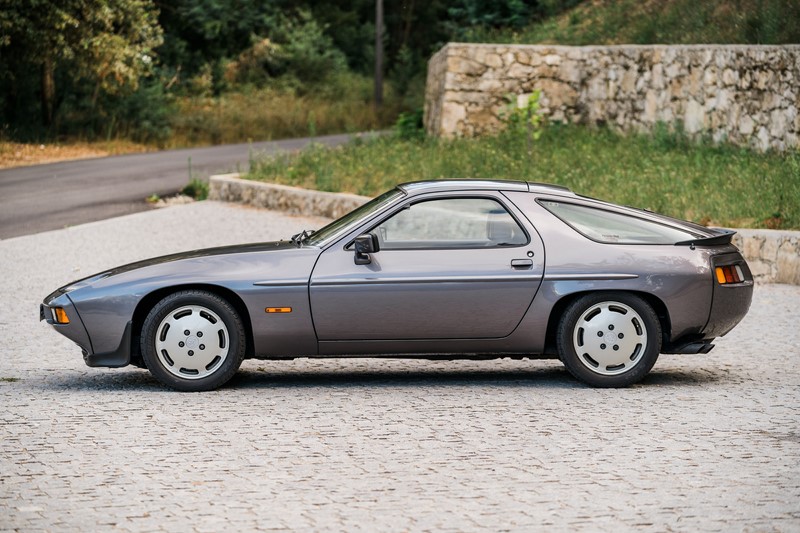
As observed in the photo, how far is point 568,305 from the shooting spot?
26.6 ft

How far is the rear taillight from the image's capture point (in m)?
8.20

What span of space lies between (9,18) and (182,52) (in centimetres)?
1648

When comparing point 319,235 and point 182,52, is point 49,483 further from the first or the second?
point 182,52

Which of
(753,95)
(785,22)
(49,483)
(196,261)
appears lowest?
(49,483)

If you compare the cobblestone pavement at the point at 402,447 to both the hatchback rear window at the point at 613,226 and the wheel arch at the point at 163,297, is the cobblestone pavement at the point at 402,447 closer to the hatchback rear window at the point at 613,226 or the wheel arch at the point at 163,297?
the wheel arch at the point at 163,297

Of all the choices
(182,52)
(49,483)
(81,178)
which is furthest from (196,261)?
(182,52)

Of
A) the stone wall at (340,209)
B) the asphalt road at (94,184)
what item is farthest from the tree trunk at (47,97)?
the stone wall at (340,209)

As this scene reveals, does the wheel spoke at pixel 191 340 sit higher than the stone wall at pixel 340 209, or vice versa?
the stone wall at pixel 340 209

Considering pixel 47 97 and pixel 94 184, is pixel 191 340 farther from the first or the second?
pixel 47 97

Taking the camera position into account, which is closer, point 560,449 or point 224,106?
point 560,449

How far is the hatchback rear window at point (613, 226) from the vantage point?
8.27 meters

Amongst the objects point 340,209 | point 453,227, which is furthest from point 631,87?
point 453,227

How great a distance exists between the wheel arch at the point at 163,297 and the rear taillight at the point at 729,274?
311 cm

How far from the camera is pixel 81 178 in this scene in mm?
24469
